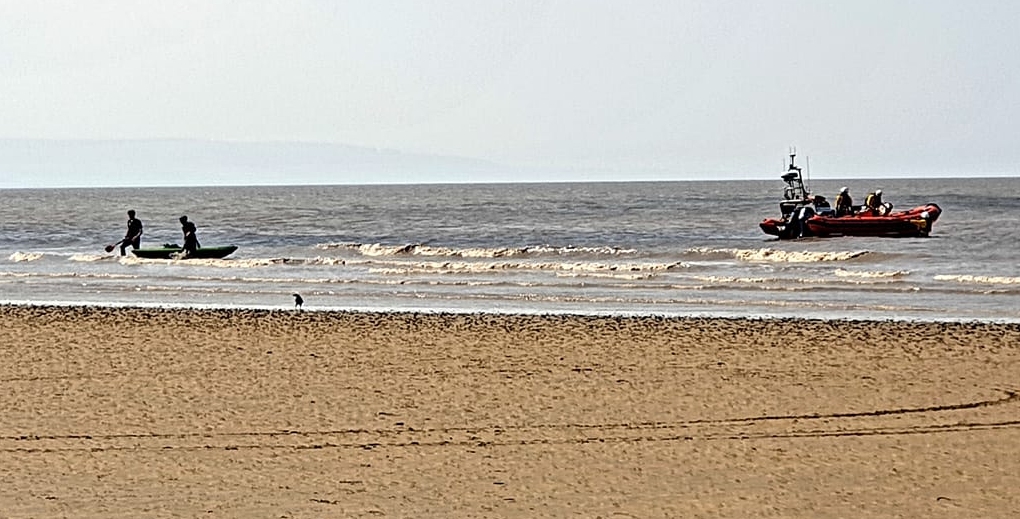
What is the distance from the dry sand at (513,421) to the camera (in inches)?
288

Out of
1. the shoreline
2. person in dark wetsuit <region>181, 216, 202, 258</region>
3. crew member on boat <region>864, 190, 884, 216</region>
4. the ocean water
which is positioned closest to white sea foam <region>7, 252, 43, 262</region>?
the ocean water

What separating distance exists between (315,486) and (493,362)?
4.70m

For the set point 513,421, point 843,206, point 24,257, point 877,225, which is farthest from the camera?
point 843,206

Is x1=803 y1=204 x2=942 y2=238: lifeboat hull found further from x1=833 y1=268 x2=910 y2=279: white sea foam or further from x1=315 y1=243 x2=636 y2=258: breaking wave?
x1=833 y1=268 x2=910 y2=279: white sea foam

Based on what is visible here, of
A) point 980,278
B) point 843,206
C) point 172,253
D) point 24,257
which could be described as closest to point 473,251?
point 172,253

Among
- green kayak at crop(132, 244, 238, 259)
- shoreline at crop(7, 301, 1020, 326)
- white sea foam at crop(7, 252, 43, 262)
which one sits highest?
shoreline at crop(7, 301, 1020, 326)

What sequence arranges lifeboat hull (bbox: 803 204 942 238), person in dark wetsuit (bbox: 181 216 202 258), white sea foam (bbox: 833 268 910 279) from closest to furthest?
1. white sea foam (bbox: 833 268 910 279)
2. person in dark wetsuit (bbox: 181 216 202 258)
3. lifeboat hull (bbox: 803 204 942 238)

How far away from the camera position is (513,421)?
9438 mm

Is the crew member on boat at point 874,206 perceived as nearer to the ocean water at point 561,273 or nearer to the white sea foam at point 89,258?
the ocean water at point 561,273

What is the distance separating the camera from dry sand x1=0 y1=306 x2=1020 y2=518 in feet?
24.0

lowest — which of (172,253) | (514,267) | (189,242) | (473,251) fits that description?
(473,251)

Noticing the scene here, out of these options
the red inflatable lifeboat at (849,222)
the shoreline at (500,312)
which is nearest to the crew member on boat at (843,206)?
the red inflatable lifeboat at (849,222)

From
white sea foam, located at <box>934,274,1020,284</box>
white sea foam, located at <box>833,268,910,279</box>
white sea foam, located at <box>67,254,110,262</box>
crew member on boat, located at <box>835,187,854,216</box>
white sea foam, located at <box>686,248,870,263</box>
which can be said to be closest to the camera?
white sea foam, located at <box>934,274,1020,284</box>

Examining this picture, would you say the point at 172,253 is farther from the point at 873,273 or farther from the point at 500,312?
the point at 873,273
